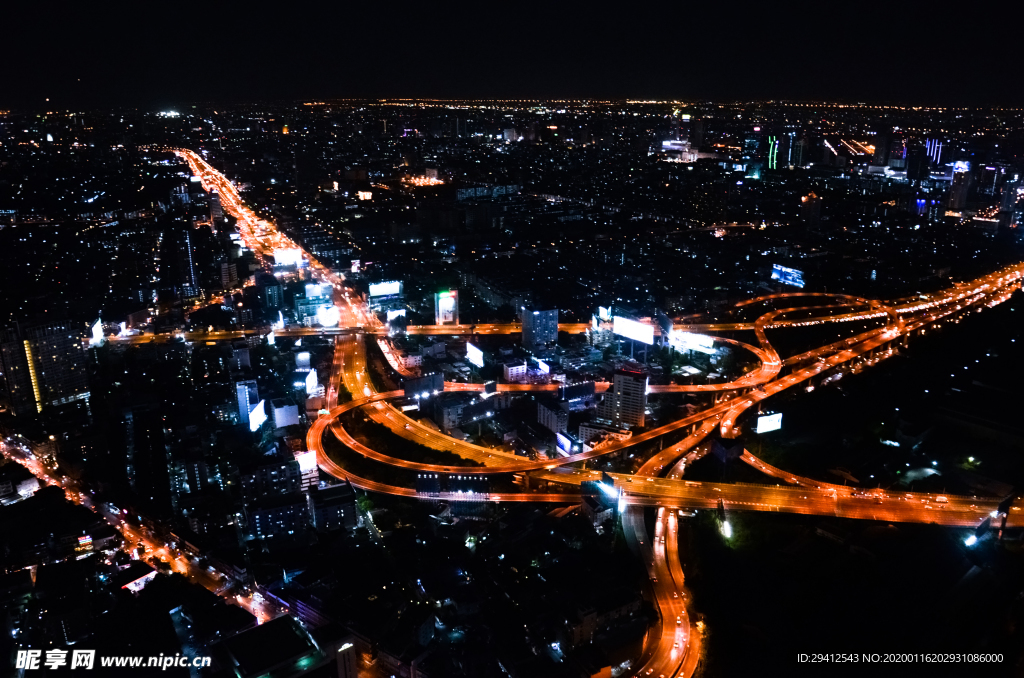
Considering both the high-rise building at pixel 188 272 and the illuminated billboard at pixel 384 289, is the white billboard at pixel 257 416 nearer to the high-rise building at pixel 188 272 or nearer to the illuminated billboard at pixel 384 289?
the illuminated billboard at pixel 384 289

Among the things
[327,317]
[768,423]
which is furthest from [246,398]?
[768,423]

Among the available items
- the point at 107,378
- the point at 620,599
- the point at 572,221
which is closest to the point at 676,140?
the point at 572,221

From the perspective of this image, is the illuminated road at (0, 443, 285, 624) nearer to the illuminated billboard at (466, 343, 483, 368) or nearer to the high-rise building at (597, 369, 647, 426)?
the high-rise building at (597, 369, 647, 426)

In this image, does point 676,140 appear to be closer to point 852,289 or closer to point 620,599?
point 852,289

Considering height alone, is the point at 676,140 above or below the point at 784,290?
above

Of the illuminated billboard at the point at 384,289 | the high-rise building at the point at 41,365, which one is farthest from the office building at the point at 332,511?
the illuminated billboard at the point at 384,289

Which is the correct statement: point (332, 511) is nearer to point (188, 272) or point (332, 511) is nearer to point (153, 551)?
point (153, 551)
